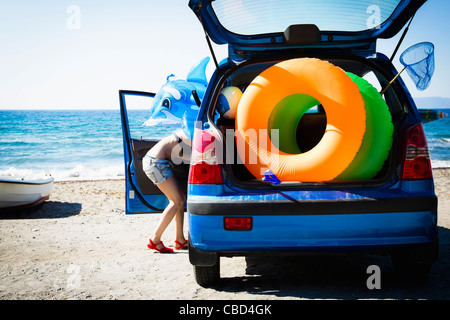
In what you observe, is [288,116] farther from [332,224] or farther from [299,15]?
[332,224]

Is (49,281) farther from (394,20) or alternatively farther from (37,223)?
(394,20)

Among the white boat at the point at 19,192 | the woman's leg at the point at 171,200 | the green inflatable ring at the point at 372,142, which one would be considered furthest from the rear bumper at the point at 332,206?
the white boat at the point at 19,192

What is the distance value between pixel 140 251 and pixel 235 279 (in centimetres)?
151

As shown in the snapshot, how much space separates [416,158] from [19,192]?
279 inches

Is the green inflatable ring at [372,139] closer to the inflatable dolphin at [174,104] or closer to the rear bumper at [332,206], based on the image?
the rear bumper at [332,206]

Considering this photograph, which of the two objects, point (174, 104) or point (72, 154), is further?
point (72, 154)

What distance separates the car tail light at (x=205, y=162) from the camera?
2701mm

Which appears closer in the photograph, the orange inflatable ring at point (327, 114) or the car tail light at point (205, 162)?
the orange inflatable ring at point (327, 114)

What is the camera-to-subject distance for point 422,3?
303 centimetres

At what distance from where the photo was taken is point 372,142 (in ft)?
8.71

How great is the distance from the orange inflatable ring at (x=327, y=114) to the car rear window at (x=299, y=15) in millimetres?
675

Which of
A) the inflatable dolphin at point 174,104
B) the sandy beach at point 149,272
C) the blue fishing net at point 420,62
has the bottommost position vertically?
the sandy beach at point 149,272

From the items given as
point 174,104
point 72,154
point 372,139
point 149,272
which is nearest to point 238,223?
point 372,139
